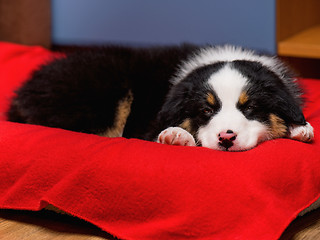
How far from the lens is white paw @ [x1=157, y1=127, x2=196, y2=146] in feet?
7.14

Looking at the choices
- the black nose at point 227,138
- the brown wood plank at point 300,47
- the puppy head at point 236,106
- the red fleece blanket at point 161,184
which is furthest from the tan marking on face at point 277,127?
the brown wood plank at point 300,47

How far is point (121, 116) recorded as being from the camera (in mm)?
2689

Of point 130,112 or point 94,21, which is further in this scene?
point 94,21

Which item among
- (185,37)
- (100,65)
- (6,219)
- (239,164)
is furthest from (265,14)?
(6,219)

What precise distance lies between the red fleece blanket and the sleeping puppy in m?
0.14

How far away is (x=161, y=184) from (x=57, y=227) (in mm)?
488

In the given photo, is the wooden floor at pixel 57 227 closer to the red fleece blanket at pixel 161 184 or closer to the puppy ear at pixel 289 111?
the red fleece blanket at pixel 161 184

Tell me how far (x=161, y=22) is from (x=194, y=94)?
76.0 inches

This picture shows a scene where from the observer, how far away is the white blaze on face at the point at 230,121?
6.75 feet

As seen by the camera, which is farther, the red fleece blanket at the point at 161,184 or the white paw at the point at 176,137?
the white paw at the point at 176,137

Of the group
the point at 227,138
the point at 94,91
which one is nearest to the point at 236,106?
the point at 227,138

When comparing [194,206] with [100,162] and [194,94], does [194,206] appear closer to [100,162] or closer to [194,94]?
[100,162]

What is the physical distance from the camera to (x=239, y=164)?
187 centimetres

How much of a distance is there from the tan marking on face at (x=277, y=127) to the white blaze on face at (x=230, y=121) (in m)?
0.04
